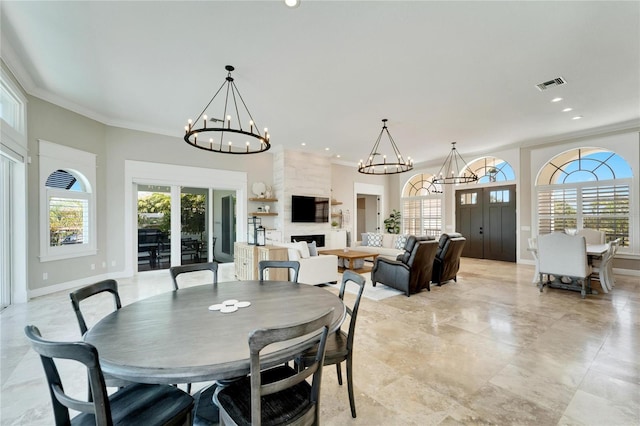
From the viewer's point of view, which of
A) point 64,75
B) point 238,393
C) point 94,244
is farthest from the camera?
point 94,244

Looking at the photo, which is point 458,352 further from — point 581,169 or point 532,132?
point 581,169

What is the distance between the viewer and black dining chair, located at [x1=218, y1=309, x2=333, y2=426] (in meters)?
1.09

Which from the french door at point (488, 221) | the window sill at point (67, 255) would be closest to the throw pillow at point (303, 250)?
the window sill at point (67, 255)

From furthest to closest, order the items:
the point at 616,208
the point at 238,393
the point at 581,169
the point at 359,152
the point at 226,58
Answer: the point at 359,152 < the point at 581,169 < the point at 616,208 < the point at 226,58 < the point at 238,393

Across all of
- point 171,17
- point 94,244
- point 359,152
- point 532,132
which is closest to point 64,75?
point 171,17

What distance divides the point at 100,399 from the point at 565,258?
6154 mm

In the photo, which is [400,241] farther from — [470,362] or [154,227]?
[154,227]

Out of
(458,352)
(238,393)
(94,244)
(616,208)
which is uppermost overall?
(616,208)

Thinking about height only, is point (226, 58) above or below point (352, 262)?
above

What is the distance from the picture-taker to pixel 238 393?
1.39 metres

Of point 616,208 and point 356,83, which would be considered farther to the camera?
point 616,208

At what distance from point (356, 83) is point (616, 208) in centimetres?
677

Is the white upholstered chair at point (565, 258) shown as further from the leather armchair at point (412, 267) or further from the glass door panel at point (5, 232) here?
the glass door panel at point (5, 232)

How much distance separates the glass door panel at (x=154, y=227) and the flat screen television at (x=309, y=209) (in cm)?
317
